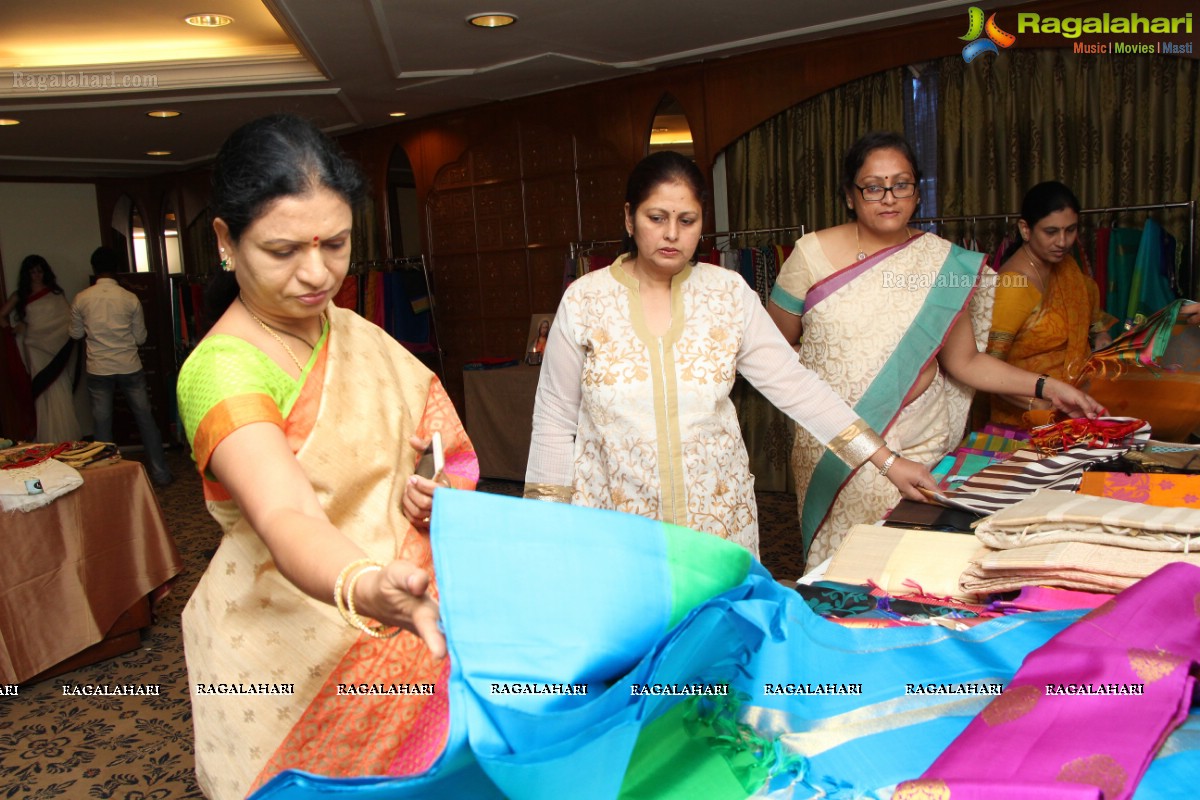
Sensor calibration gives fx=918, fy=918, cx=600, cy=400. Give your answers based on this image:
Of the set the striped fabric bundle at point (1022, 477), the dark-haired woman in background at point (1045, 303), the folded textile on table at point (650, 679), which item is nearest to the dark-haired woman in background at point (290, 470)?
the folded textile on table at point (650, 679)

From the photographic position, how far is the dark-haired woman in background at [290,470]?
1.08 m

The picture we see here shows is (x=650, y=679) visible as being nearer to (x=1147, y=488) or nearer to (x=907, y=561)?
(x=907, y=561)

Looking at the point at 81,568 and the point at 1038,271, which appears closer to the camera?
the point at 1038,271

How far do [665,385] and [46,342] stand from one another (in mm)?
7419

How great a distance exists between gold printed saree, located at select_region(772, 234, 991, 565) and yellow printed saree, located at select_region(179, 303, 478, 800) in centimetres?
141

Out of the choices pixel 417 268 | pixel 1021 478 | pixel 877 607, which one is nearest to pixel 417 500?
pixel 877 607

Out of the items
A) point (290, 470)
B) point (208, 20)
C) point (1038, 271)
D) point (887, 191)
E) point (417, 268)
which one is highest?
point (208, 20)

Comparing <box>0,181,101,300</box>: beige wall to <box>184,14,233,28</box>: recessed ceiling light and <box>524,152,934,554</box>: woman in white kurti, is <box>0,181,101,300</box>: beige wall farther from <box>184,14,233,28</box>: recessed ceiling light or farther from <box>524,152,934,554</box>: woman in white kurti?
<box>524,152,934,554</box>: woman in white kurti

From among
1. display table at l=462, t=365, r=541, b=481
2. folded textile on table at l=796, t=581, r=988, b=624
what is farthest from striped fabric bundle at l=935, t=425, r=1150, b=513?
display table at l=462, t=365, r=541, b=481

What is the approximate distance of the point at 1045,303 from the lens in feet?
10.7

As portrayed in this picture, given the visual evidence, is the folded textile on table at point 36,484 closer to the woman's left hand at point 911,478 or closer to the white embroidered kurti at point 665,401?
the white embroidered kurti at point 665,401

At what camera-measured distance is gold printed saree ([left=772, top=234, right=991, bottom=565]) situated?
2.33 meters

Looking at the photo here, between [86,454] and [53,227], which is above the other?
[53,227]

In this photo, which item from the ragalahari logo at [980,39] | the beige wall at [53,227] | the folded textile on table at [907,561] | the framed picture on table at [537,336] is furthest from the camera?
the beige wall at [53,227]
